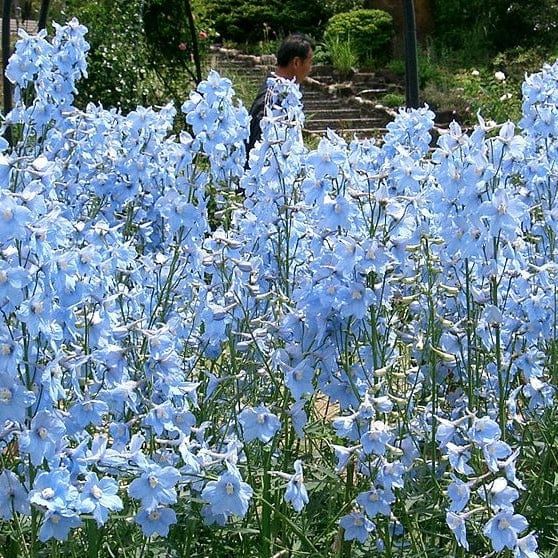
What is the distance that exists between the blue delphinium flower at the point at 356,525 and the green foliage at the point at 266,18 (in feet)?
47.4

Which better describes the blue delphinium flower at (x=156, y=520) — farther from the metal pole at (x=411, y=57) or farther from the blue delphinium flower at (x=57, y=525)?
the metal pole at (x=411, y=57)

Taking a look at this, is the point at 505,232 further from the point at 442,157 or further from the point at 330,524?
the point at 330,524

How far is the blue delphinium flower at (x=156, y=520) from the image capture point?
2076 millimetres

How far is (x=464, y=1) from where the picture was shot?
14.3 m

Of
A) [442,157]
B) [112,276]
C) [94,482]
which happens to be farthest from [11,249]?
[442,157]

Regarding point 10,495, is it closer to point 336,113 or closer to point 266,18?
point 336,113

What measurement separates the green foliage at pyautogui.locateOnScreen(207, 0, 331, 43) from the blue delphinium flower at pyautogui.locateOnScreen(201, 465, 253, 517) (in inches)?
578

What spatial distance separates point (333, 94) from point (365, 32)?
132 centimetres

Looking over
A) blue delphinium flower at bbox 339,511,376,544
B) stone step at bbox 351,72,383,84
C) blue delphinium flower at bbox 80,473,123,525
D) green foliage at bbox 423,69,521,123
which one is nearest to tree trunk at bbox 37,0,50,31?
blue delphinium flower at bbox 339,511,376,544

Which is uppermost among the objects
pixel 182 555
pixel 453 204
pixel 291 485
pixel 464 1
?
pixel 464 1

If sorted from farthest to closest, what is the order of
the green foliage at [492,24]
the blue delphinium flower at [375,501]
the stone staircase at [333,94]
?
the green foliage at [492,24] → the stone staircase at [333,94] → the blue delphinium flower at [375,501]

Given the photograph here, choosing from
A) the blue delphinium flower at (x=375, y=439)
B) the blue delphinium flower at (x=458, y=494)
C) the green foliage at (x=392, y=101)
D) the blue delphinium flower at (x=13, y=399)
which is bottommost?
the blue delphinium flower at (x=458, y=494)

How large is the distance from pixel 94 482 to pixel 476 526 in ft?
2.67

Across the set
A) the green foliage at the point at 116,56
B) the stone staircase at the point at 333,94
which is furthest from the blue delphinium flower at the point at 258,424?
the stone staircase at the point at 333,94
